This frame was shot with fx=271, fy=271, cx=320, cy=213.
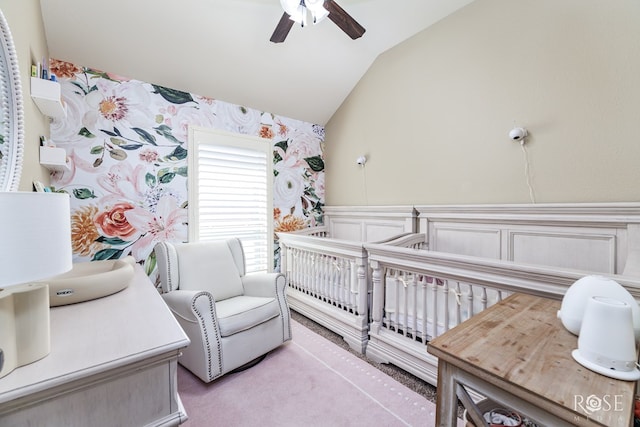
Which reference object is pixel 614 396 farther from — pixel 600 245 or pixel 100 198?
pixel 100 198

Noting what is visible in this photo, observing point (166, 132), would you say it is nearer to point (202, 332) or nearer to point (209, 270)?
point (209, 270)

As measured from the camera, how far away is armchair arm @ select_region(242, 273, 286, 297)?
234cm

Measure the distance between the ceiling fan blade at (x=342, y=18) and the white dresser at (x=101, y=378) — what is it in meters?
2.03

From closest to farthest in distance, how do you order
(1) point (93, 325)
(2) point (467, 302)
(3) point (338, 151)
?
1. (1) point (93, 325)
2. (2) point (467, 302)
3. (3) point (338, 151)

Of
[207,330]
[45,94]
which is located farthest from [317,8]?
[207,330]

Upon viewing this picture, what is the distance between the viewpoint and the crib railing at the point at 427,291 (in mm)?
1389

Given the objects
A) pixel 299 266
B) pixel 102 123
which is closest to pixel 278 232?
pixel 299 266

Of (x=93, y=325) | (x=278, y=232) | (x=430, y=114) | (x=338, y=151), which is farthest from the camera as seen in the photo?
(x=338, y=151)

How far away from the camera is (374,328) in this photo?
218 cm

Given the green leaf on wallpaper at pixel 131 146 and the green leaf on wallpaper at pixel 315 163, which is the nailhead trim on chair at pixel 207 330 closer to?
the green leaf on wallpaper at pixel 131 146

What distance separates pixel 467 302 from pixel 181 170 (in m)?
2.71

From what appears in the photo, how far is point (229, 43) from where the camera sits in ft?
8.14

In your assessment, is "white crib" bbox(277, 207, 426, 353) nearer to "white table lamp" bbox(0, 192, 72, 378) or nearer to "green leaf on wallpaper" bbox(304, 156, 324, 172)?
"green leaf on wallpaper" bbox(304, 156, 324, 172)

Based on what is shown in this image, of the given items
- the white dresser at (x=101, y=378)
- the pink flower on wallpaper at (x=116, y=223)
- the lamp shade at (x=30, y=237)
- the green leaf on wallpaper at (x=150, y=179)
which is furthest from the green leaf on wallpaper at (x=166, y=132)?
the lamp shade at (x=30, y=237)
